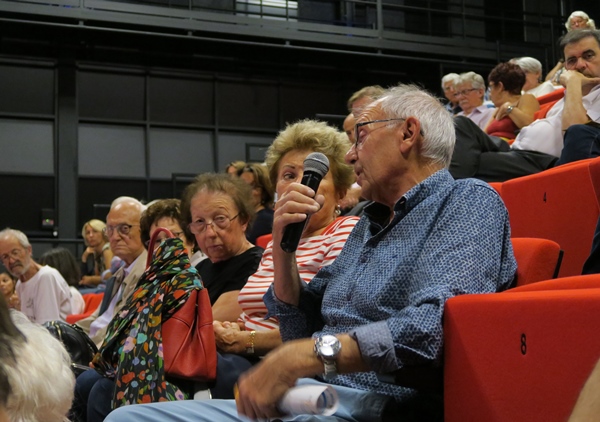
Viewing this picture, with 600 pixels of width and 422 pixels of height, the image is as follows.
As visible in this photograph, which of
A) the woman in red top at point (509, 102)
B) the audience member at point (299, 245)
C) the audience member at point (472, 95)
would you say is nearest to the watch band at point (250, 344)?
the audience member at point (299, 245)

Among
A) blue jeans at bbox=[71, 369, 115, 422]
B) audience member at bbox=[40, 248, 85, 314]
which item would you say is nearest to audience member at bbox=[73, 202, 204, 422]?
blue jeans at bbox=[71, 369, 115, 422]

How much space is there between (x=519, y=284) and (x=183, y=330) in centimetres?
94

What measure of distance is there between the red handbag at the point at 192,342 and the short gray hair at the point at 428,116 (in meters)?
0.77

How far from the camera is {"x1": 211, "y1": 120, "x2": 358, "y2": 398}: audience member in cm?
222

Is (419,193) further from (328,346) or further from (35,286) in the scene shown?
(35,286)

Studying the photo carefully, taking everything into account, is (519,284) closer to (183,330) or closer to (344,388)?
(344,388)

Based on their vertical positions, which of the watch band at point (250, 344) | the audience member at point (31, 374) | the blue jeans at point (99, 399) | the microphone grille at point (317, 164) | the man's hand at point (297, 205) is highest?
the microphone grille at point (317, 164)

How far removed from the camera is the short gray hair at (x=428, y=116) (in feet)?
5.86

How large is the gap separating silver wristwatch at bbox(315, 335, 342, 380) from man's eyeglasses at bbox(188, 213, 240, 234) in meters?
1.44

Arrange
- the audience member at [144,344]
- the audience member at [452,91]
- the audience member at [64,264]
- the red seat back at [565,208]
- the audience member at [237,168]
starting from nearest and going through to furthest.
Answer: the audience member at [144,344], the red seat back at [565,208], the audience member at [237,168], the audience member at [452,91], the audience member at [64,264]

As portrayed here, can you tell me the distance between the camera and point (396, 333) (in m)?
1.44

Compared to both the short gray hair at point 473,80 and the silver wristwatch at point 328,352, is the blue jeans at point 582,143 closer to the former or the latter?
the silver wristwatch at point 328,352

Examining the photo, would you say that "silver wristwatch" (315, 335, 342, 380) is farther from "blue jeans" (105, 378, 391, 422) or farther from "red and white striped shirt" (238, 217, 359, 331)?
"red and white striped shirt" (238, 217, 359, 331)

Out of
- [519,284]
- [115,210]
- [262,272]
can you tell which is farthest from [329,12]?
[519,284]
